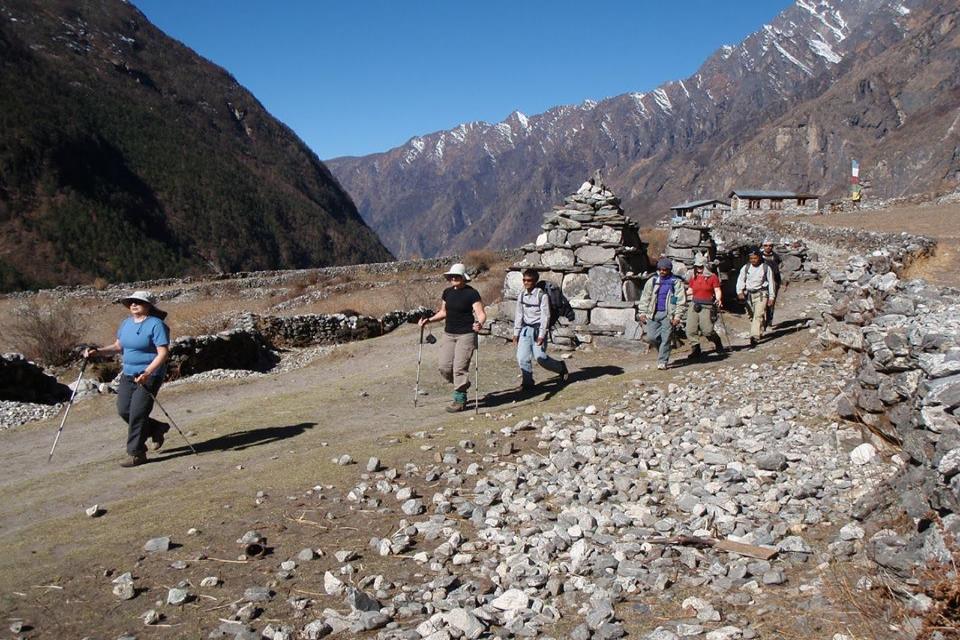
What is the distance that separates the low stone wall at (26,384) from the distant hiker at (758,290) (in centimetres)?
1441

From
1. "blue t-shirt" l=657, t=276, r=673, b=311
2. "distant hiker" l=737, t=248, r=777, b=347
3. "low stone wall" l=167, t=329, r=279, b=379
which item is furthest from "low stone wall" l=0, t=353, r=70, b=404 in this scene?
"distant hiker" l=737, t=248, r=777, b=347

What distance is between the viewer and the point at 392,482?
7.21 meters

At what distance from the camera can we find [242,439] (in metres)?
10.0

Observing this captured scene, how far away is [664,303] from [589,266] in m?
4.26

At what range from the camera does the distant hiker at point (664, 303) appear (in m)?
11.7

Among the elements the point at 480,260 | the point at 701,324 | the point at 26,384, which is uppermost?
the point at 480,260

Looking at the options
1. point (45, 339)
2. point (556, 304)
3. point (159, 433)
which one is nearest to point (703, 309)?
point (556, 304)

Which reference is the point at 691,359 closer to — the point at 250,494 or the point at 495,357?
the point at 495,357

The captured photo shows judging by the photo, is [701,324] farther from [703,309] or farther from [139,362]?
[139,362]

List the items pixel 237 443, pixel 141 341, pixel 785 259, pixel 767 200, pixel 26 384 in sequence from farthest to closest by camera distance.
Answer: pixel 767 200, pixel 785 259, pixel 26 384, pixel 237 443, pixel 141 341

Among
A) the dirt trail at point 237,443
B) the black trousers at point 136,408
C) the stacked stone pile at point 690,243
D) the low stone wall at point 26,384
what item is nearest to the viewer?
the dirt trail at point 237,443

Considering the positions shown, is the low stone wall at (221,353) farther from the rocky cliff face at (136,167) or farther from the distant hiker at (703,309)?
the rocky cliff face at (136,167)

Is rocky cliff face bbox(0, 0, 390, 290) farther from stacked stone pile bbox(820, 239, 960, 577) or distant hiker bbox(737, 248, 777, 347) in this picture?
stacked stone pile bbox(820, 239, 960, 577)

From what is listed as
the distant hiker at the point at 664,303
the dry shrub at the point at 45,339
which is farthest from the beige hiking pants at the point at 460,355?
the dry shrub at the point at 45,339
